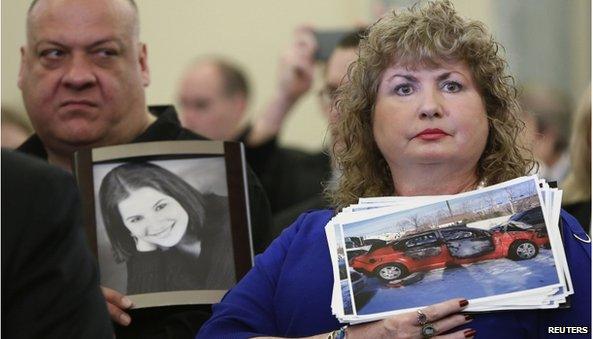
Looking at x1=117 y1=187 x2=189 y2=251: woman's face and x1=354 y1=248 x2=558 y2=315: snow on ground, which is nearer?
x1=354 y1=248 x2=558 y2=315: snow on ground

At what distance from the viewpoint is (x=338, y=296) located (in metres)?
3.08

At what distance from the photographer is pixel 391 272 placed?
3062 mm

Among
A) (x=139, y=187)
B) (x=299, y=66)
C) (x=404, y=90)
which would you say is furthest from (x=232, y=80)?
(x=404, y=90)

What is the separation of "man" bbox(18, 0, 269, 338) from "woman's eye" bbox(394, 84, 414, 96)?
85 cm

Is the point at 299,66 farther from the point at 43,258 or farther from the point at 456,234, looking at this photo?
the point at 43,258

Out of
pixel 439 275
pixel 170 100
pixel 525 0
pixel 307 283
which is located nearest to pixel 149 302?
pixel 307 283

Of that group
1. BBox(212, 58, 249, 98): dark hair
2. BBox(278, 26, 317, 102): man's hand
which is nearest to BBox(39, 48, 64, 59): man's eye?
BBox(278, 26, 317, 102): man's hand

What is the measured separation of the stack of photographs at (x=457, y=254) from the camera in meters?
2.99

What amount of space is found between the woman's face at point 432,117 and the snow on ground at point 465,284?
1.06 feet

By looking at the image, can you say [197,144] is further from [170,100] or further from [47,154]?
[170,100]

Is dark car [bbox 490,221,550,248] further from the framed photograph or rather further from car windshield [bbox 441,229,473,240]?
the framed photograph

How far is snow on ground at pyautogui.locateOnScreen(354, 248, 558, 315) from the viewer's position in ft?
9.80

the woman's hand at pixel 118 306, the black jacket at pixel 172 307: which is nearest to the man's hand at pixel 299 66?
the black jacket at pixel 172 307

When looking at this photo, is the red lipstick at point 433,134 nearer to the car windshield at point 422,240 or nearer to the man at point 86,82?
the car windshield at point 422,240
